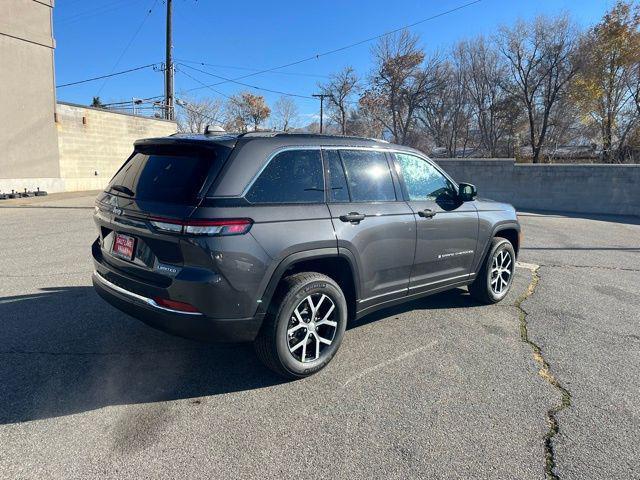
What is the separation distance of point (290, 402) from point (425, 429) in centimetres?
91

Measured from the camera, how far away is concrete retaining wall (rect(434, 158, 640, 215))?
14.8 metres

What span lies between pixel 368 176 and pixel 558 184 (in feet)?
49.2

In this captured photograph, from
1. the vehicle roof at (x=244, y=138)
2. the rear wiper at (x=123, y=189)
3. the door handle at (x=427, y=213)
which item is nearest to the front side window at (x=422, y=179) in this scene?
the door handle at (x=427, y=213)

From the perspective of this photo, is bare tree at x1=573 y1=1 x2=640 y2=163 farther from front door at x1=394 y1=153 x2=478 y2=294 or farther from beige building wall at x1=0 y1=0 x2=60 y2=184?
beige building wall at x1=0 y1=0 x2=60 y2=184

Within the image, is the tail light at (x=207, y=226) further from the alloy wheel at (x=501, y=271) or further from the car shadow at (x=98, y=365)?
the alloy wheel at (x=501, y=271)

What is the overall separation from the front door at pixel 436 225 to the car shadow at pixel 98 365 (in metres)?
0.85

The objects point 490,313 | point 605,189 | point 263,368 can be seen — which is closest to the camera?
point 263,368

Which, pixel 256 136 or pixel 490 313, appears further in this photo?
pixel 490 313

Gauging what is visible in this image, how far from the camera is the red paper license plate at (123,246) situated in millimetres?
3176

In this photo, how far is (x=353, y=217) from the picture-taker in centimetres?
353

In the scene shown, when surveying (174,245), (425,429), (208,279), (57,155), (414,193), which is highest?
(57,155)

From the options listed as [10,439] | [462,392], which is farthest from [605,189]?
[10,439]

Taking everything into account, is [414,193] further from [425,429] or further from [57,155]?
[57,155]

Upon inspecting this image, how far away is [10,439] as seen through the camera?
2.54 meters
